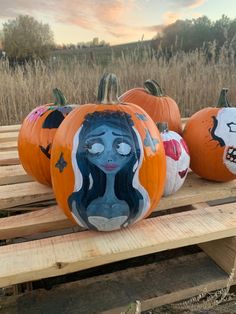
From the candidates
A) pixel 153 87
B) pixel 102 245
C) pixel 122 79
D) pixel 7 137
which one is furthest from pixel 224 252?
pixel 122 79

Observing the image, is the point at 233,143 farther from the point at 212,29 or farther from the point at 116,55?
the point at 212,29

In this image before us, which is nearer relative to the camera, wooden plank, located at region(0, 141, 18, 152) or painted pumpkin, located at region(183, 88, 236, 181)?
painted pumpkin, located at region(183, 88, 236, 181)

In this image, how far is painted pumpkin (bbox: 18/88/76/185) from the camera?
1.26m

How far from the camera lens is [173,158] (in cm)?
122

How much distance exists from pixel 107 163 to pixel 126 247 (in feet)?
0.78

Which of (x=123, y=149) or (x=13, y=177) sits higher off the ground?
(x=123, y=149)

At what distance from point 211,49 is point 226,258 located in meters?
4.06

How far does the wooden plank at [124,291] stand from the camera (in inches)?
43.3

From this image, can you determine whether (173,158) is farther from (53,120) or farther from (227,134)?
(53,120)

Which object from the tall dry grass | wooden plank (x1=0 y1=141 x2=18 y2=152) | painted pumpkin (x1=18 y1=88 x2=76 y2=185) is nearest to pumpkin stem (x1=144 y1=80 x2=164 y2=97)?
painted pumpkin (x1=18 y1=88 x2=76 y2=185)

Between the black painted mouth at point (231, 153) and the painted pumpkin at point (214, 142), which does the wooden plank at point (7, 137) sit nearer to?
the painted pumpkin at point (214, 142)

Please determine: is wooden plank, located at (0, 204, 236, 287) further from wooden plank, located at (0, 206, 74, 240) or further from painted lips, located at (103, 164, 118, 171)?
painted lips, located at (103, 164, 118, 171)

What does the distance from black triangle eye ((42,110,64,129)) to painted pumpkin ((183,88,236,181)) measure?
0.49m

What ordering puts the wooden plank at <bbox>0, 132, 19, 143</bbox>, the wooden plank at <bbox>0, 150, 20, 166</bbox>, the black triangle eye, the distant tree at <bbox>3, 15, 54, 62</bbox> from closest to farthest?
the black triangle eye
the wooden plank at <bbox>0, 150, 20, 166</bbox>
the wooden plank at <bbox>0, 132, 19, 143</bbox>
the distant tree at <bbox>3, 15, 54, 62</bbox>
